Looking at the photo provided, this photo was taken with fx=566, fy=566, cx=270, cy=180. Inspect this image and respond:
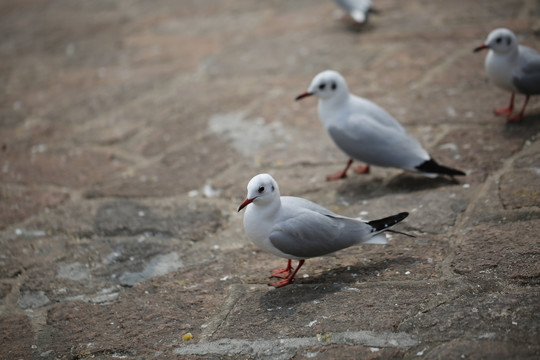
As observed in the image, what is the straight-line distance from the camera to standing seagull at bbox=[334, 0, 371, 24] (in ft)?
19.2

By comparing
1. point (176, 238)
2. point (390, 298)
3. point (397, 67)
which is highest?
point (397, 67)

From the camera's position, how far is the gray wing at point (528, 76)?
381 centimetres

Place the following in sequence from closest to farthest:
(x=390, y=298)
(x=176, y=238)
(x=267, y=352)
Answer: (x=267, y=352), (x=390, y=298), (x=176, y=238)

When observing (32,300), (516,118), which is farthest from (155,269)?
(516,118)

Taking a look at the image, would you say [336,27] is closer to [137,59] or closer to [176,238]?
[137,59]

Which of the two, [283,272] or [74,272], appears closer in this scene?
[283,272]

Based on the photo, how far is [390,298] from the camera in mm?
2512

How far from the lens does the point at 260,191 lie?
2.68 metres

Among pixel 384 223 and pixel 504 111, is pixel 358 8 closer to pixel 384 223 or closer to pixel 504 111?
pixel 504 111

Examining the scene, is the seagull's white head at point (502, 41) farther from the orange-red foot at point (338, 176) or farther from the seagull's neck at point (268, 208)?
the seagull's neck at point (268, 208)

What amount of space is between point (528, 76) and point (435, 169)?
1062 millimetres

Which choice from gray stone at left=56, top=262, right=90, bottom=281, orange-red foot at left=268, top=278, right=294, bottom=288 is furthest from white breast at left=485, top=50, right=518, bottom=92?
gray stone at left=56, top=262, right=90, bottom=281

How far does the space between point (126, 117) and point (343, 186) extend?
2.31 m

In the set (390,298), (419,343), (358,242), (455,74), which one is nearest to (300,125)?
(455,74)
